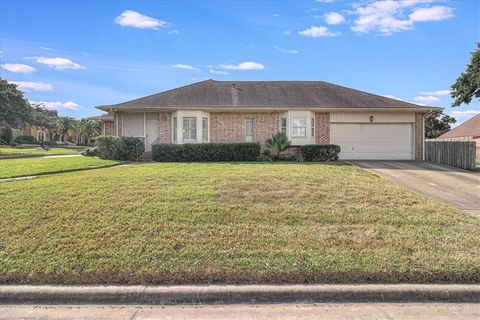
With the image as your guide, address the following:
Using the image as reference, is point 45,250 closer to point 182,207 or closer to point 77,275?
point 77,275

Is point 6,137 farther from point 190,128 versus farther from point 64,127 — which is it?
point 190,128

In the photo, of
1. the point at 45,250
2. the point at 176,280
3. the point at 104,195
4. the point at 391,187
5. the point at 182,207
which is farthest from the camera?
the point at 391,187

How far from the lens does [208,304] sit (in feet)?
13.5

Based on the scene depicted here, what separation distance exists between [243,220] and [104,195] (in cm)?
306

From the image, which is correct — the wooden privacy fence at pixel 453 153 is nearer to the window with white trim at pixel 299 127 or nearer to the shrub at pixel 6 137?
the window with white trim at pixel 299 127

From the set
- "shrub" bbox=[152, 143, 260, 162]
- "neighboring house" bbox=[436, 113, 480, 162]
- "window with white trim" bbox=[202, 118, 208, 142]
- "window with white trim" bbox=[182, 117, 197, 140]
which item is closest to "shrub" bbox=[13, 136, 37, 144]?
"window with white trim" bbox=[182, 117, 197, 140]

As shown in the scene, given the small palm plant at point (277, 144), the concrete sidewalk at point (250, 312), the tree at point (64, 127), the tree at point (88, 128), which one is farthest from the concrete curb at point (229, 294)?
the tree at point (88, 128)

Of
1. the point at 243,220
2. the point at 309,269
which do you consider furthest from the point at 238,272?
the point at 243,220

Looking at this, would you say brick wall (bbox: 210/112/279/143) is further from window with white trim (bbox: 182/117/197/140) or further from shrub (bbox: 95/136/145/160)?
shrub (bbox: 95/136/145/160)

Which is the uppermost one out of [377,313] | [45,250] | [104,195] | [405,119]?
[405,119]

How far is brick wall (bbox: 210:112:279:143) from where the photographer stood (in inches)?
726

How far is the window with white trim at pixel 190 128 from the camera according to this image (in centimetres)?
1778

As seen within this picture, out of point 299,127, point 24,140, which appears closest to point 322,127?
point 299,127

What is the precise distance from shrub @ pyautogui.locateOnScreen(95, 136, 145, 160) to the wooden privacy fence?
14647 millimetres
